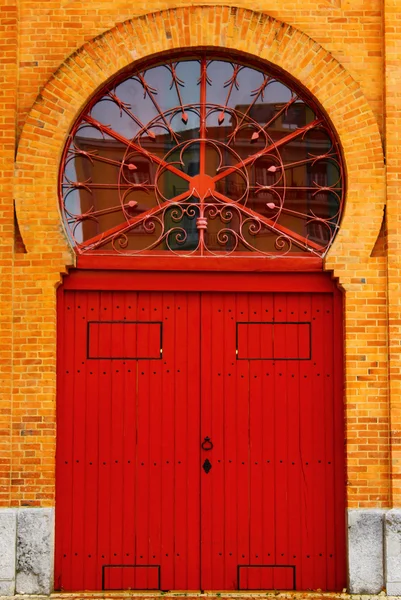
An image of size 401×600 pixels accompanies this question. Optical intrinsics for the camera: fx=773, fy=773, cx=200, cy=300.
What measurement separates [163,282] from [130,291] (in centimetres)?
35

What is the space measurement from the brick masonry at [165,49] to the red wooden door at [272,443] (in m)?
0.34

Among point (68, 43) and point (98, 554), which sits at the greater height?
point (68, 43)

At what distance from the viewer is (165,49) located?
7.92 m

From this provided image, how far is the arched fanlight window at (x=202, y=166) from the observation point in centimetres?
799

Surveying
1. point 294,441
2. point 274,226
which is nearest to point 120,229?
point 274,226

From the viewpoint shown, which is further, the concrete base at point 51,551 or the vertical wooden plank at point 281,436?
the vertical wooden plank at point 281,436

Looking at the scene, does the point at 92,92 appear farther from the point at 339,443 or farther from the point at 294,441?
the point at 339,443

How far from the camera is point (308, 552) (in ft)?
25.7

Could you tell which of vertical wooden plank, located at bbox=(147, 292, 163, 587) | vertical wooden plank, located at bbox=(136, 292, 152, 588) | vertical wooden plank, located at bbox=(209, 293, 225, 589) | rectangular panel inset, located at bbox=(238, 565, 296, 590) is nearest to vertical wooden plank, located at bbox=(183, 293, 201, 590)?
vertical wooden plank, located at bbox=(209, 293, 225, 589)

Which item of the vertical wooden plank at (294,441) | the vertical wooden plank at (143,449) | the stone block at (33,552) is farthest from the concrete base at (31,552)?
the vertical wooden plank at (294,441)

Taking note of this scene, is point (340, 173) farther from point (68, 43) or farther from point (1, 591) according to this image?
point (1, 591)

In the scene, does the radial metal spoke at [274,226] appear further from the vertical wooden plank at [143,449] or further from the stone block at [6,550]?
the stone block at [6,550]

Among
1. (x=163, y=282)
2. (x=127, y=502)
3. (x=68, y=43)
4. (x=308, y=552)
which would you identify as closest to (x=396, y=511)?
(x=308, y=552)

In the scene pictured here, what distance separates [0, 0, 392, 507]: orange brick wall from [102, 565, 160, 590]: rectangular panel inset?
0.97 m
